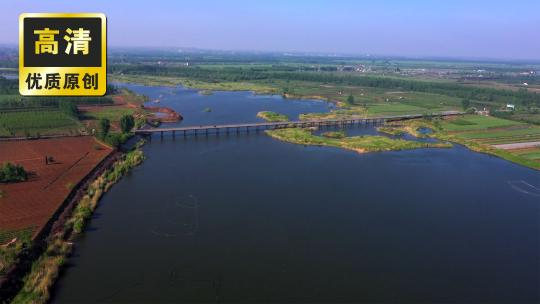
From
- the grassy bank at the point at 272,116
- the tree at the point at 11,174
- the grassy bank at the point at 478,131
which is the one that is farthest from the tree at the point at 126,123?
the grassy bank at the point at 478,131

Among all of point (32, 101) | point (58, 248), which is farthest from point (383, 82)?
point (58, 248)

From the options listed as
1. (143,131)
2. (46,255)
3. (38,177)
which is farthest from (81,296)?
(143,131)

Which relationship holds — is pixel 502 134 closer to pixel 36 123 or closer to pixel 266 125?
pixel 266 125

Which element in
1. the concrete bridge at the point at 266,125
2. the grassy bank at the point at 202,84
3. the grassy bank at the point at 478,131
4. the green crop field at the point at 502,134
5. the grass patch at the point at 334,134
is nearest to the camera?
the grassy bank at the point at 478,131

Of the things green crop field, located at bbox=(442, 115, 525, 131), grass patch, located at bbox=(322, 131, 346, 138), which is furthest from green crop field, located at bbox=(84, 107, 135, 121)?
green crop field, located at bbox=(442, 115, 525, 131)

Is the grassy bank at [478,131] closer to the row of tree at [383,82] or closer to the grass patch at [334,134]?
the grass patch at [334,134]

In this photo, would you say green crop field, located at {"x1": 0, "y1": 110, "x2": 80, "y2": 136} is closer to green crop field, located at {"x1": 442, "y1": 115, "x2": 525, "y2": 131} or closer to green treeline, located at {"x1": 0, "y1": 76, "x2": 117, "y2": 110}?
green treeline, located at {"x1": 0, "y1": 76, "x2": 117, "y2": 110}
